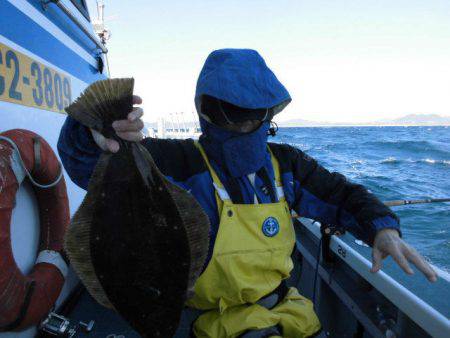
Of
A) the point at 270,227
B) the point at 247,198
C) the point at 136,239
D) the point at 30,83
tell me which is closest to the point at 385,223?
the point at 270,227

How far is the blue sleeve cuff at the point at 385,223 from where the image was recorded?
71.2 inches

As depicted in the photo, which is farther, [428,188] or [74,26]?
[428,188]

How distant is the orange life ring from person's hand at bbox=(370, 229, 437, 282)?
75.5 inches

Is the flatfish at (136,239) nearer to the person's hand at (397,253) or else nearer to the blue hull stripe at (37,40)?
the person's hand at (397,253)

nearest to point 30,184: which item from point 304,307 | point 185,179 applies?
point 185,179

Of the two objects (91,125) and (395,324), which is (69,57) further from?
(395,324)

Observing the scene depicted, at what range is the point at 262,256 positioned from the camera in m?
1.86

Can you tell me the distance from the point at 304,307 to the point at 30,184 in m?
2.00

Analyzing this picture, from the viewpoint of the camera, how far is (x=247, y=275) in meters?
1.85

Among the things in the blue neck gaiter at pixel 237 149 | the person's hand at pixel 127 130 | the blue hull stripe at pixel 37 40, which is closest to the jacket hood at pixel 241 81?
the blue neck gaiter at pixel 237 149

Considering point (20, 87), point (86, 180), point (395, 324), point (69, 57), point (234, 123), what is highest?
point (69, 57)

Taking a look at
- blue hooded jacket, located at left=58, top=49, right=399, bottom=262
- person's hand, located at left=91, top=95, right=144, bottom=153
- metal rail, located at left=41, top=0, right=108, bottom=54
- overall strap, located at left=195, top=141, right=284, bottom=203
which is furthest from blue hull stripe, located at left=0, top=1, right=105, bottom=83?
overall strap, located at left=195, top=141, right=284, bottom=203

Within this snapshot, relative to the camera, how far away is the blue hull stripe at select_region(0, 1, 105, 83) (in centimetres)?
239

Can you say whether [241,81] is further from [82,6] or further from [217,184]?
[82,6]
